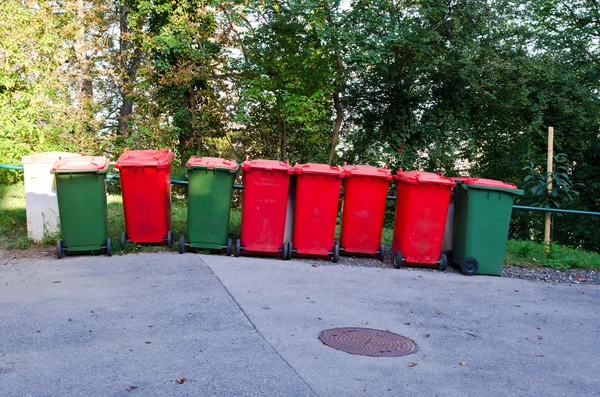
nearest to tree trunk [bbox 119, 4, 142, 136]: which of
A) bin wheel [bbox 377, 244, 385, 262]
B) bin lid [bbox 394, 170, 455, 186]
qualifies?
bin wheel [bbox 377, 244, 385, 262]

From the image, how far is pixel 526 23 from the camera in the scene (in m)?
16.2

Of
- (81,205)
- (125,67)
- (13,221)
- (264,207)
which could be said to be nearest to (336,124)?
(125,67)

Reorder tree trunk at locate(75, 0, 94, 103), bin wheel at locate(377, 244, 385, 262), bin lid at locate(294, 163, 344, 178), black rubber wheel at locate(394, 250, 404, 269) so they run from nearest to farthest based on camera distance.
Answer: bin lid at locate(294, 163, 344, 178), black rubber wheel at locate(394, 250, 404, 269), bin wheel at locate(377, 244, 385, 262), tree trunk at locate(75, 0, 94, 103)

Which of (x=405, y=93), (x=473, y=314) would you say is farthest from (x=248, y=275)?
(x=405, y=93)

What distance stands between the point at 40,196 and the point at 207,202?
2.28 meters

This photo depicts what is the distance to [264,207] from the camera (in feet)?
26.9

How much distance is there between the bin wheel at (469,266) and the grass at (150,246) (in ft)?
4.41

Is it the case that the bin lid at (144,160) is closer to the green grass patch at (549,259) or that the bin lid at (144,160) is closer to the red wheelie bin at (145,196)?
the red wheelie bin at (145,196)

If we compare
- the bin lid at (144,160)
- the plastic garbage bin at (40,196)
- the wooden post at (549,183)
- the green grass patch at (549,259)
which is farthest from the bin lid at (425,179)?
the plastic garbage bin at (40,196)

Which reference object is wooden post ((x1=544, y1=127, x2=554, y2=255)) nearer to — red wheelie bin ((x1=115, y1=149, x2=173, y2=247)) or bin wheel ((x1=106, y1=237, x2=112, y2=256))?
red wheelie bin ((x1=115, y1=149, x2=173, y2=247))

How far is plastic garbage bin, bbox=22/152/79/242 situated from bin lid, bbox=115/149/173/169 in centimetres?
93

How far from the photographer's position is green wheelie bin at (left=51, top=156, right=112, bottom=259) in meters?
7.62

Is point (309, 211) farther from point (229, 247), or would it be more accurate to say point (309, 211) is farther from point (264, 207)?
point (229, 247)

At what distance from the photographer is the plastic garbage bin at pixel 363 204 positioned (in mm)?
8422
